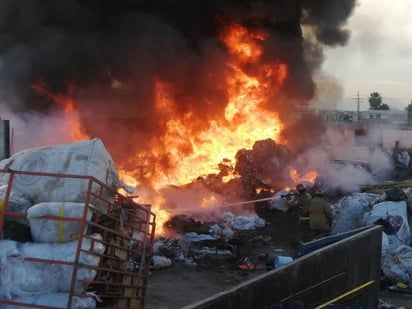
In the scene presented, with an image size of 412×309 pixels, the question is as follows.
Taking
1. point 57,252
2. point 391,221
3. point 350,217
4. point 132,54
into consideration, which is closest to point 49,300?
point 57,252

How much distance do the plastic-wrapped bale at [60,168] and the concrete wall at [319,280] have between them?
145cm

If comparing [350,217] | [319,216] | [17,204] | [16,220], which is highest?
[350,217]

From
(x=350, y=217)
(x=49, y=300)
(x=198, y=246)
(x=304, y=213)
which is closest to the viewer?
(x=49, y=300)

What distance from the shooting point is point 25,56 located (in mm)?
12148

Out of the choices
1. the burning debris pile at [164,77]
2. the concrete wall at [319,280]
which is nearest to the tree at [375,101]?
the burning debris pile at [164,77]

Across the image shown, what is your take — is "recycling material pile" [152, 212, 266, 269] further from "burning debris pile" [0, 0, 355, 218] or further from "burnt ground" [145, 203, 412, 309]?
"burning debris pile" [0, 0, 355, 218]

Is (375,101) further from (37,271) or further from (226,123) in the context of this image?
(37,271)

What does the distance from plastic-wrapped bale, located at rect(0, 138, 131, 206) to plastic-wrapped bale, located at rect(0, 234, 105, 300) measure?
0.54 m

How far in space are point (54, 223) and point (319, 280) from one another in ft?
7.57

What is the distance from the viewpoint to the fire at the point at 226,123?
1372 centimetres

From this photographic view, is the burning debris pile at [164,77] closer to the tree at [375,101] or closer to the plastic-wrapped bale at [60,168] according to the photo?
the plastic-wrapped bale at [60,168]

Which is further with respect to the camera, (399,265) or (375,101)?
(375,101)

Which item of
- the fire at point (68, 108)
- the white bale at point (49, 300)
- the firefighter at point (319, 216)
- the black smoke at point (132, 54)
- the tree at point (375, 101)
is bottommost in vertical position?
the white bale at point (49, 300)

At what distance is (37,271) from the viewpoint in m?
3.36
